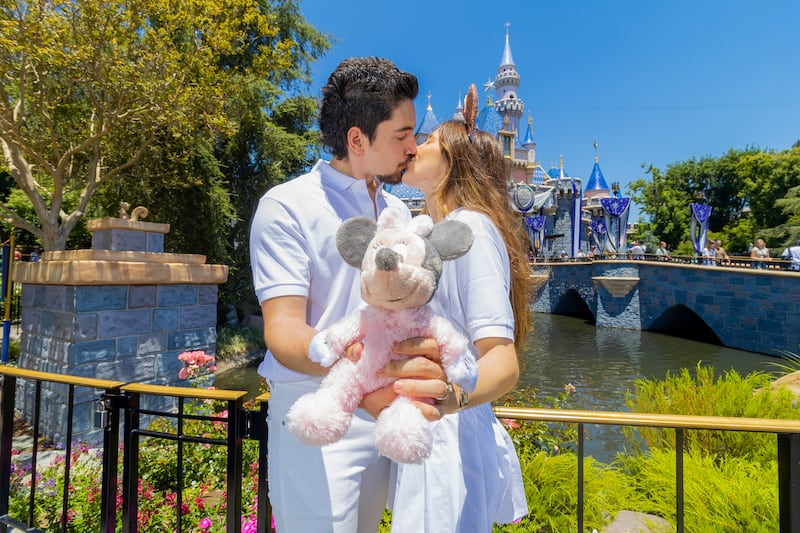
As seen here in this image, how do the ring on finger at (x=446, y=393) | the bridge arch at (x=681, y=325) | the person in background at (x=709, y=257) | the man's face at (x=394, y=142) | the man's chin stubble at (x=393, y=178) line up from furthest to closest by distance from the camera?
the bridge arch at (x=681, y=325) → the person in background at (x=709, y=257) → the man's chin stubble at (x=393, y=178) → the man's face at (x=394, y=142) → the ring on finger at (x=446, y=393)

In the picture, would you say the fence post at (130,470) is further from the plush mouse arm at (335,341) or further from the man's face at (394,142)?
the man's face at (394,142)

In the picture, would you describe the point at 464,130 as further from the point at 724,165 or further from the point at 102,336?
the point at 724,165

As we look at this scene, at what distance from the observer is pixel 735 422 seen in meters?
1.63

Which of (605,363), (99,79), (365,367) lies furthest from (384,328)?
(605,363)

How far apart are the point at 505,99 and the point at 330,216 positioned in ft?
152

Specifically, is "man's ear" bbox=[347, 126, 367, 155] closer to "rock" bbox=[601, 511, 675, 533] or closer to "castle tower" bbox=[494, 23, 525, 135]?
"rock" bbox=[601, 511, 675, 533]

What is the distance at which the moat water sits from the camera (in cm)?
1010

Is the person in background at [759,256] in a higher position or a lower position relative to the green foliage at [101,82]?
lower

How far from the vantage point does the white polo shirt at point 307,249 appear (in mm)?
1074

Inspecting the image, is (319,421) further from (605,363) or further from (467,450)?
(605,363)

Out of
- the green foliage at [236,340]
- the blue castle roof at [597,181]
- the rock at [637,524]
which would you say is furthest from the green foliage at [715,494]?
the blue castle roof at [597,181]

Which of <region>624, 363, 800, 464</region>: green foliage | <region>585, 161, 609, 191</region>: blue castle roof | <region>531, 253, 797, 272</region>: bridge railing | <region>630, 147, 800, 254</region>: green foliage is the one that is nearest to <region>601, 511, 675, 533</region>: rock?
<region>624, 363, 800, 464</region>: green foliage

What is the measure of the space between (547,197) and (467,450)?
32021 millimetres

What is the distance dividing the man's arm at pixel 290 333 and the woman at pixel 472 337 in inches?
13.3
